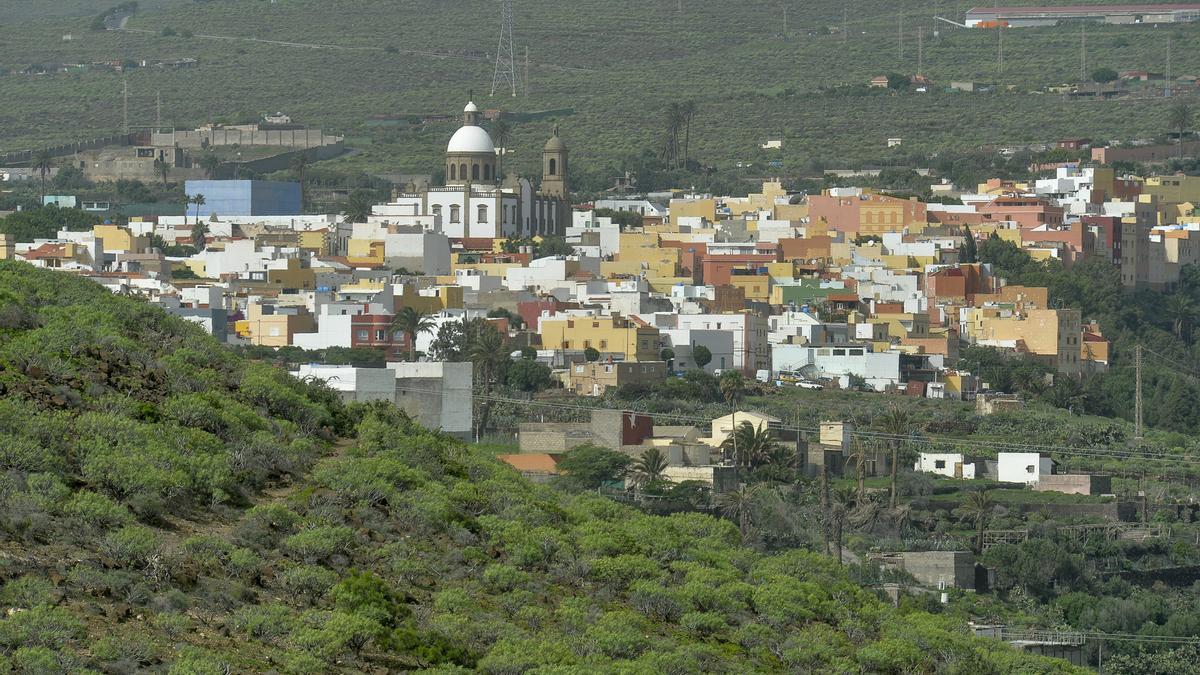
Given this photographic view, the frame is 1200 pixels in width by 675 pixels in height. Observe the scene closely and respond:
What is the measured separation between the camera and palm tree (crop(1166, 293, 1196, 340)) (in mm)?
97262

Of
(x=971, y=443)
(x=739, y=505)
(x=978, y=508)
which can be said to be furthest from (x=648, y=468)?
(x=971, y=443)

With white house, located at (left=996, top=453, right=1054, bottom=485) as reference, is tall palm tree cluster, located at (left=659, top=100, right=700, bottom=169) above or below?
above

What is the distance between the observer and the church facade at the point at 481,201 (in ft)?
349

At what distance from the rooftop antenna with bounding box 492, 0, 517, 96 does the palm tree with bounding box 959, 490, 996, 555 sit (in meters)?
105

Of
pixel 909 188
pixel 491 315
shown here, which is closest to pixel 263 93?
pixel 909 188

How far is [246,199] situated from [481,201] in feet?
50.3

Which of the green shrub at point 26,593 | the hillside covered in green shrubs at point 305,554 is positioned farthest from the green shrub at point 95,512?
the green shrub at point 26,593

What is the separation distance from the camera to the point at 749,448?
59.5 m

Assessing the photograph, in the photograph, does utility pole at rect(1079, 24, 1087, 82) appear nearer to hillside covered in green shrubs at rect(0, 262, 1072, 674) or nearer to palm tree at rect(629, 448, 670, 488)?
palm tree at rect(629, 448, 670, 488)

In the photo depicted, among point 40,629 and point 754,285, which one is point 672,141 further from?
point 40,629

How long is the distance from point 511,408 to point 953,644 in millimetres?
44738

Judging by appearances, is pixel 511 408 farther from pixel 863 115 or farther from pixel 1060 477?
pixel 863 115

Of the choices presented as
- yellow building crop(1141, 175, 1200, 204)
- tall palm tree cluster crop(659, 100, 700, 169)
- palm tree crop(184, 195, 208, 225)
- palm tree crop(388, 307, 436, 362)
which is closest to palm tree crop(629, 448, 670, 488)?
palm tree crop(388, 307, 436, 362)

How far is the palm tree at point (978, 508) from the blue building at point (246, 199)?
208 ft
